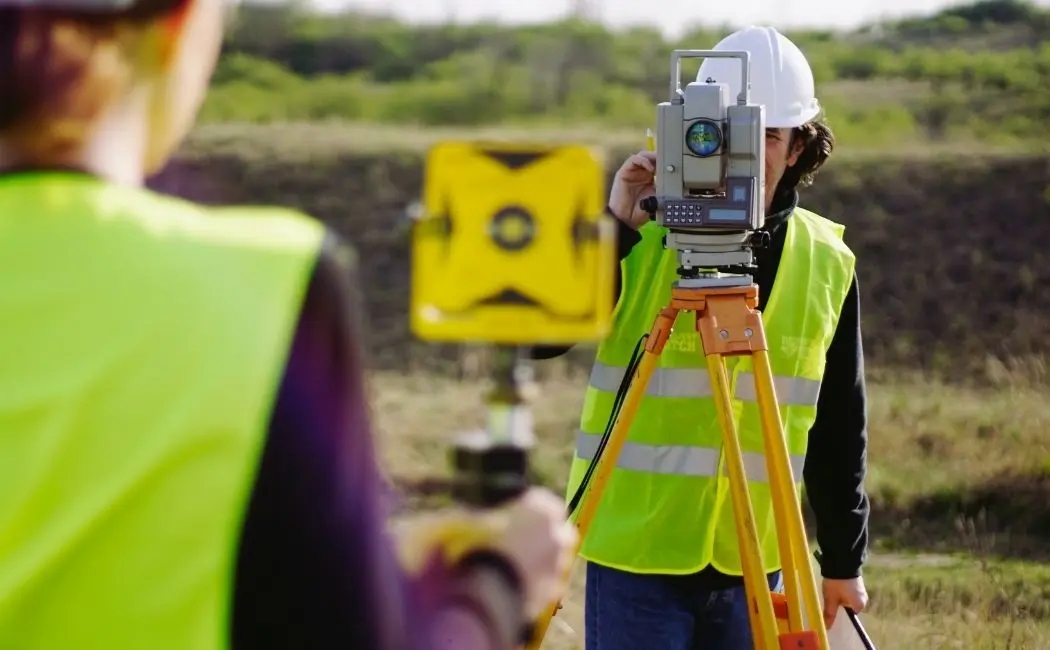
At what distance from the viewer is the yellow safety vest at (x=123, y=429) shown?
826mm

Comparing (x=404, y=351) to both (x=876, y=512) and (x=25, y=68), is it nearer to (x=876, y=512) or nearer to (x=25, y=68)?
(x=876, y=512)

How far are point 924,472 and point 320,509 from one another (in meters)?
6.34

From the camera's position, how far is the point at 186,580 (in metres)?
0.84

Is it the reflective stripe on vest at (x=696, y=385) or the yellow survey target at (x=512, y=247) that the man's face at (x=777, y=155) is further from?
the yellow survey target at (x=512, y=247)

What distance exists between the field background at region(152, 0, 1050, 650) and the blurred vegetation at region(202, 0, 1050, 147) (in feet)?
0.16

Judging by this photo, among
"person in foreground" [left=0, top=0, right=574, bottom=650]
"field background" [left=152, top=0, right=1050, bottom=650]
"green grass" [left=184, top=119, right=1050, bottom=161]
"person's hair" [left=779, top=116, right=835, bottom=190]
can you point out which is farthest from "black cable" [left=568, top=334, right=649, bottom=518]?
"green grass" [left=184, top=119, right=1050, bottom=161]

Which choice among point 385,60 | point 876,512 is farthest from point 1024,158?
point 385,60

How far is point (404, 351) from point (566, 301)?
9.61m

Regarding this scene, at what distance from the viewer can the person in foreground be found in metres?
0.83

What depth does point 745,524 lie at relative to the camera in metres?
2.37

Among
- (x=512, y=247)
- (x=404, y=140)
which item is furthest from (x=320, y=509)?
(x=404, y=140)

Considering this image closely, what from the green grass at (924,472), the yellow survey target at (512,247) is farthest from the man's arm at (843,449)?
the yellow survey target at (512,247)

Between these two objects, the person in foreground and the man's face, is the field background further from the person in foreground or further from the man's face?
the person in foreground

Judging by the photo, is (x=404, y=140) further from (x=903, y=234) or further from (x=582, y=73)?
(x=903, y=234)
